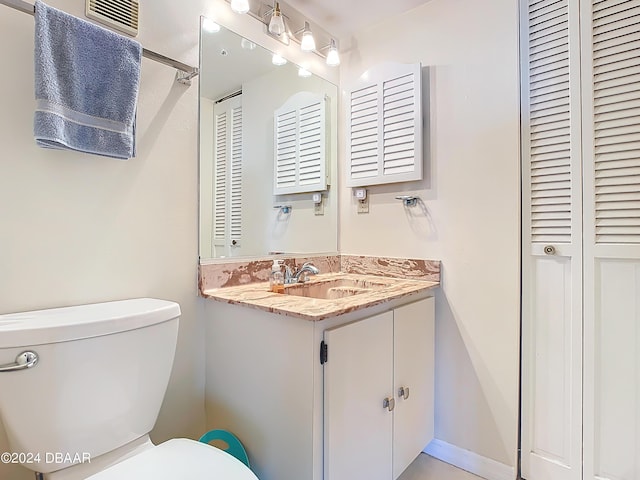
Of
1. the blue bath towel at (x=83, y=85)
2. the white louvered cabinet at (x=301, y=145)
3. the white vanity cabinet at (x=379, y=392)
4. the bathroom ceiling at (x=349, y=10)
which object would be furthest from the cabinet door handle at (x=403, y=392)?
the bathroom ceiling at (x=349, y=10)

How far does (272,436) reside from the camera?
3.81 feet

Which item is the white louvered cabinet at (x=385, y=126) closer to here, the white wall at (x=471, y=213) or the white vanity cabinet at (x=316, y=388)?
the white wall at (x=471, y=213)

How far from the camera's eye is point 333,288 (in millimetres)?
1838

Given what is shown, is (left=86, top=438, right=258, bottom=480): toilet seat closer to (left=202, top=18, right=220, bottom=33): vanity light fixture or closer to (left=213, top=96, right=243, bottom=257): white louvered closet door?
(left=213, top=96, right=243, bottom=257): white louvered closet door

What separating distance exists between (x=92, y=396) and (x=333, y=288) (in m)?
1.14

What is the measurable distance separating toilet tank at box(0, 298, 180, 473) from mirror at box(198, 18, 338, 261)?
0.46m

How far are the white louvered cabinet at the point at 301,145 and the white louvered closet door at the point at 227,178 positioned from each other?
265mm

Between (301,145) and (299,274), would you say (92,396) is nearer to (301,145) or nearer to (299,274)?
(299,274)

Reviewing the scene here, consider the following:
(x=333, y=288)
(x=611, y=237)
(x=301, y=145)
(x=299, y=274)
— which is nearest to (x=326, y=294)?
(x=333, y=288)

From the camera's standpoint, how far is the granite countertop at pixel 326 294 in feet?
3.68

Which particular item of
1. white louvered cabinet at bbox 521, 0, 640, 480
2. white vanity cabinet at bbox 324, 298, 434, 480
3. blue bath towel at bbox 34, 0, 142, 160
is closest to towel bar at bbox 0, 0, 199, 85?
blue bath towel at bbox 34, 0, 142, 160

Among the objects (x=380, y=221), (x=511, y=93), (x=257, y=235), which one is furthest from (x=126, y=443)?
(x=511, y=93)

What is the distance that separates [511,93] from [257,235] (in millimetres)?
1297

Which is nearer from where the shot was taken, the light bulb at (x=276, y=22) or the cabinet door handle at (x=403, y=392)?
the cabinet door handle at (x=403, y=392)
